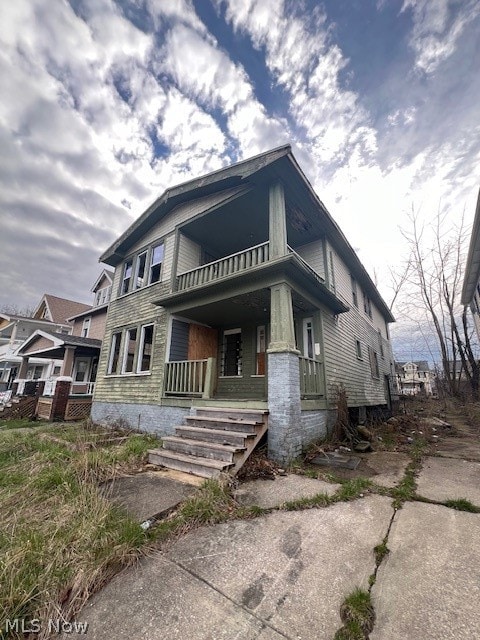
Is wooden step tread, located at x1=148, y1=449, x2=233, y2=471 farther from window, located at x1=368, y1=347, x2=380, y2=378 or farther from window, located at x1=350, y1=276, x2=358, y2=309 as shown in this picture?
window, located at x1=368, y1=347, x2=380, y2=378

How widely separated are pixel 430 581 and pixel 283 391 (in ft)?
Result: 11.9

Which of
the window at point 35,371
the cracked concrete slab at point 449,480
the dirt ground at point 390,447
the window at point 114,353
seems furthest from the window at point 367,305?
the window at point 35,371

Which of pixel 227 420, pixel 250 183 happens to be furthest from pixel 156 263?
pixel 227 420

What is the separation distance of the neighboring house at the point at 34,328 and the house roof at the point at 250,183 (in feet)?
45.1

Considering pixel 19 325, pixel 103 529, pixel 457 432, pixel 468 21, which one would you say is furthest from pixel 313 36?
pixel 19 325

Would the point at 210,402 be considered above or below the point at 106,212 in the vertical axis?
below

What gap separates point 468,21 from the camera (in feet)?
23.7

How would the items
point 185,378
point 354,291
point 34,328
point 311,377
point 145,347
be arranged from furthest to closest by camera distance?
point 34,328
point 354,291
point 145,347
point 185,378
point 311,377

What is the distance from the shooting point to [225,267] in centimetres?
778

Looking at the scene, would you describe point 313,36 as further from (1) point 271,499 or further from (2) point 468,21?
(1) point 271,499

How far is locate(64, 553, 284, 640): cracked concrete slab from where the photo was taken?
5.38ft

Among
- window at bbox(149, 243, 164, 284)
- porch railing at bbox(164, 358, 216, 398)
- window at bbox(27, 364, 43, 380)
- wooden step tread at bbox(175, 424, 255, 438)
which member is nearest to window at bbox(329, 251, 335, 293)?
porch railing at bbox(164, 358, 216, 398)

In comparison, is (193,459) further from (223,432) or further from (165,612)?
(165,612)

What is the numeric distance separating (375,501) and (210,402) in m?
4.33
